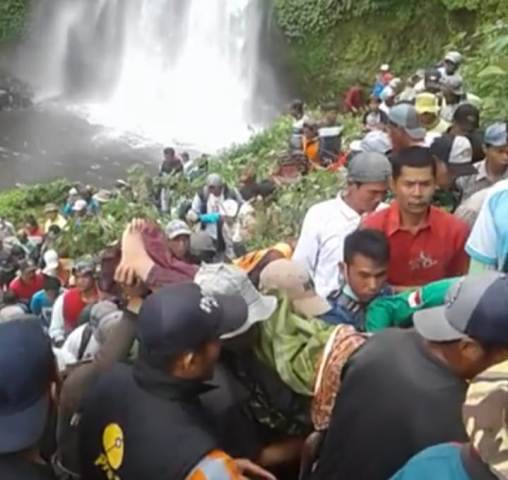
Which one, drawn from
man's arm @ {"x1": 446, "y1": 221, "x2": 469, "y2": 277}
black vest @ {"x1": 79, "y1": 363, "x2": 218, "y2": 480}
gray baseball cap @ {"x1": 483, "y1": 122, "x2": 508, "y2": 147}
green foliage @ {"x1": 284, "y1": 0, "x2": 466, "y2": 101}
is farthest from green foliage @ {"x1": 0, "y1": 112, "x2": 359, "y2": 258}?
green foliage @ {"x1": 284, "y1": 0, "x2": 466, "y2": 101}

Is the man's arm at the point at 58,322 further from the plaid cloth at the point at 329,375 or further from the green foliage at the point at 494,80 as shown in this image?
the plaid cloth at the point at 329,375

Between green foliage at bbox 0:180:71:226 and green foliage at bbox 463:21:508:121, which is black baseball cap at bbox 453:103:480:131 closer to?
green foliage at bbox 463:21:508:121

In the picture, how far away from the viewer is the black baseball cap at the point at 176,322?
10.3 ft

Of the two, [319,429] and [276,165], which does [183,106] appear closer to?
[276,165]

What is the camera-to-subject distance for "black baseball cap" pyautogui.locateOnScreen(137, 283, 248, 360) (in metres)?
3.12

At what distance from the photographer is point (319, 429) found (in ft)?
11.3

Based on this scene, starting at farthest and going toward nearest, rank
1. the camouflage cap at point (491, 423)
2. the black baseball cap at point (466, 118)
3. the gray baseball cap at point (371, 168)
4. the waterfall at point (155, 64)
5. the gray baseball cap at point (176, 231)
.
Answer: the waterfall at point (155, 64), the gray baseball cap at point (176, 231), the black baseball cap at point (466, 118), the gray baseball cap at point (371, 168), the camouflage cap at point (491, 423)

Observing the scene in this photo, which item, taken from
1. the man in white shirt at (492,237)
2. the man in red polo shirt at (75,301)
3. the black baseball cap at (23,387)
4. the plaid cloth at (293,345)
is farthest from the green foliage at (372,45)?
the black baseball cap at (23,387)

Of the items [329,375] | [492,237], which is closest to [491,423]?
[329,375]

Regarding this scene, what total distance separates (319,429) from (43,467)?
894mm

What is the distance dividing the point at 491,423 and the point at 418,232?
7.87 ft

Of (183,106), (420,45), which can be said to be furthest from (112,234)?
(183,106)

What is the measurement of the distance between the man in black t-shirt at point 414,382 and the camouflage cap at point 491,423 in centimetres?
52

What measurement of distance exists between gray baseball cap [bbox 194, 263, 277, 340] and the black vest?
364mm
